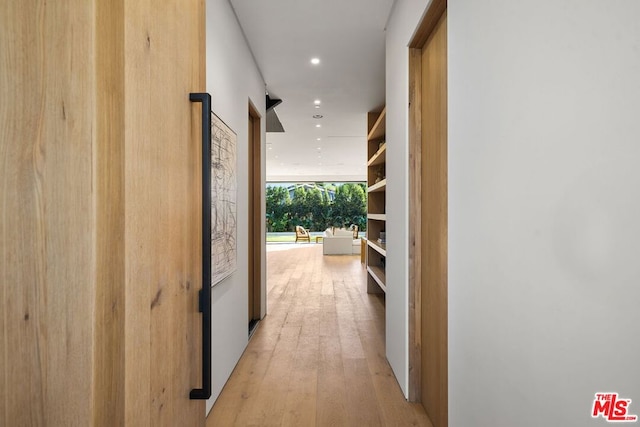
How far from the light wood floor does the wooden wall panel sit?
177 cm

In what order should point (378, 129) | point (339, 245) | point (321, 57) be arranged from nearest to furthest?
point (321, 57) → point (378, 129) → point (339, 245)

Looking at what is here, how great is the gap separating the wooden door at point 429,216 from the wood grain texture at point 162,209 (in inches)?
51.9

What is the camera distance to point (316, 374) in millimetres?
2641

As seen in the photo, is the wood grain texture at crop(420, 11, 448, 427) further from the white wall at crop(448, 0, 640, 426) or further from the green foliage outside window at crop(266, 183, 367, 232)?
the green foliage outside window at crop(266, 183, 367, 232)

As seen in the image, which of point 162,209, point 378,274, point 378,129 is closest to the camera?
point 162,209

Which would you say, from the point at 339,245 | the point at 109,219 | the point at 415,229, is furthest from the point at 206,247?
the point at 339,245

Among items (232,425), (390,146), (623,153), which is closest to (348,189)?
(390,146)

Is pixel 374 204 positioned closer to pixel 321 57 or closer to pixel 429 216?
pixel 321 57

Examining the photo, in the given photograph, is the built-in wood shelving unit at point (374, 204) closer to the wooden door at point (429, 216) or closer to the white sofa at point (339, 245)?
the wooden door at point (429, 216)

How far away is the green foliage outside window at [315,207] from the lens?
1719 centimetres

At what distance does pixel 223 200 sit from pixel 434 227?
1.34m

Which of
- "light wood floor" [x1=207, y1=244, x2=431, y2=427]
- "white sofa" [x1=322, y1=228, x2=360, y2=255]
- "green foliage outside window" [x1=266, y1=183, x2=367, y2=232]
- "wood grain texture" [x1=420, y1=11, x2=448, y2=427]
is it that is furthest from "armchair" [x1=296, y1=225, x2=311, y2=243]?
"wood grain texture" [x1=420, y1=11, x2=448, y2=427]

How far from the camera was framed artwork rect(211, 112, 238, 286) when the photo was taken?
6.95 feet

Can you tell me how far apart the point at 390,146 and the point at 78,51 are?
2.48 m
